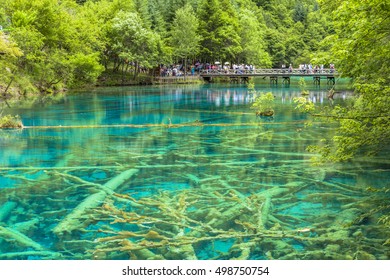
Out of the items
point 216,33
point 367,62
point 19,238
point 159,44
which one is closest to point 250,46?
point 216,33

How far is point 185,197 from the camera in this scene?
10.4 meters

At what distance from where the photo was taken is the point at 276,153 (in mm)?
15195

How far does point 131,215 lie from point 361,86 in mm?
5024

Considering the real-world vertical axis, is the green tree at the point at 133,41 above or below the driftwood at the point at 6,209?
above

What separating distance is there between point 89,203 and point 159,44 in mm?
47784

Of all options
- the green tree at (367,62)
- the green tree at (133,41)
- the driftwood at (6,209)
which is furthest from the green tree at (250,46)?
the driftwood at (6,209)

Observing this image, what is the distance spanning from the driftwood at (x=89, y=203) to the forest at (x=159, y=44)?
Result: 4952 mm

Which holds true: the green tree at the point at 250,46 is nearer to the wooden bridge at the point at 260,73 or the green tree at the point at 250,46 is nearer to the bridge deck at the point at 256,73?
the wooden bridge at the point at 260,73

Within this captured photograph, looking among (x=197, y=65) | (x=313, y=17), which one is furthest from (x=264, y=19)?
(x=197, y=65)

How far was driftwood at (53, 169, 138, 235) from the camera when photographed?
28.8 feet

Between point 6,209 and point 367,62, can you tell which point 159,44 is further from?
point 367,62

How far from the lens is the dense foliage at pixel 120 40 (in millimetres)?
41562

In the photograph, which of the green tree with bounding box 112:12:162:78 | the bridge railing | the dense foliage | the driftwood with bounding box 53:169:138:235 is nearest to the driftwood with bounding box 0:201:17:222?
the driftwood with bounding box 53:169:138:235

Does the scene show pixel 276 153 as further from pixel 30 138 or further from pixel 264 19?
pixel 264 19
